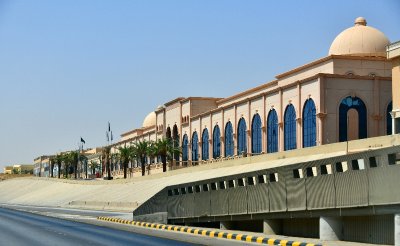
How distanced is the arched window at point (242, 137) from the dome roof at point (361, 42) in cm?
1584

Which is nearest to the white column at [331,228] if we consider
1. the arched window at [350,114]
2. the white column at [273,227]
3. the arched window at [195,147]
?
the white column at [273,227]

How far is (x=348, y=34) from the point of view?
290ft

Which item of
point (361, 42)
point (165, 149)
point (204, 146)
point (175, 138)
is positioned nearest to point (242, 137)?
point (204, 146)

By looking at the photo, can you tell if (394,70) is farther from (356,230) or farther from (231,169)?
(356,230)

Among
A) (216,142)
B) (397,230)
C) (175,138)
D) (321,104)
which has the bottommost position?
(397,230)

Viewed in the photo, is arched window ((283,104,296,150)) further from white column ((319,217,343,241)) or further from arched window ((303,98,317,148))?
white column ((319,217,343,241))

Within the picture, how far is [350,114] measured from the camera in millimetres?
80188

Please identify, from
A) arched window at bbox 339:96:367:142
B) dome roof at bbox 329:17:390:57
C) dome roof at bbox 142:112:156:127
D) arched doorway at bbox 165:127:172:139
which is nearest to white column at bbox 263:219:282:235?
arched window at bbox 339:96:367:142

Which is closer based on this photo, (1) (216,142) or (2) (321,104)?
(2) (321,104)

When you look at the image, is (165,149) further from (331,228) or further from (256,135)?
(331,228)

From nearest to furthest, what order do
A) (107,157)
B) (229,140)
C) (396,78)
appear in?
1. (396,78)
2. (229,140)
3. (107,157)

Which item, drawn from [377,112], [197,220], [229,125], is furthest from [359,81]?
[197,220]

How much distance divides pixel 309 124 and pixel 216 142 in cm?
2878

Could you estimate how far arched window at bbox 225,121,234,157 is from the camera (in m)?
102
